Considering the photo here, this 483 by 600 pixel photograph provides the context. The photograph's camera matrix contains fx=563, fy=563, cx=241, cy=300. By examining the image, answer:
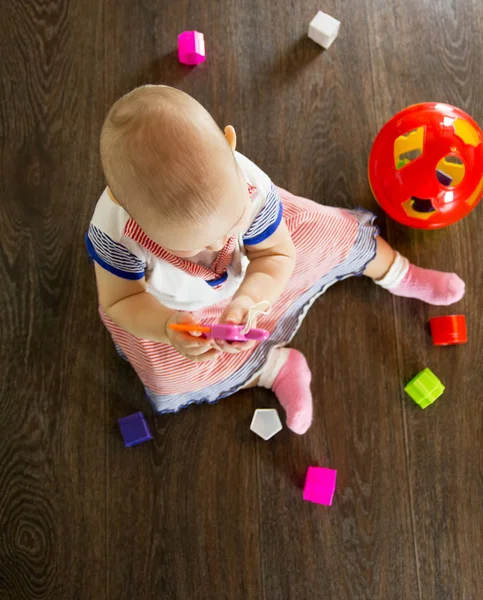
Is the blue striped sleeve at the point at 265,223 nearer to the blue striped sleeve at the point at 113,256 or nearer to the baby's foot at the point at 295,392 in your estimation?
the blue striped sleeve at the point at 113,256

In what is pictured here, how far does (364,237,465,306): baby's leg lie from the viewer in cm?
103

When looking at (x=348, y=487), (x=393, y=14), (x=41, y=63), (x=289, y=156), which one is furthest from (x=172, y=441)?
(x=393, y=14)

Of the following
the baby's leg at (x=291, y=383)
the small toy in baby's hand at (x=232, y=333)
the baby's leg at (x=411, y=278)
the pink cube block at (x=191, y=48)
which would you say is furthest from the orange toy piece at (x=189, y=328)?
the pink cube block at (x=191, y=48)

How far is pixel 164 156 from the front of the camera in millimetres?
488

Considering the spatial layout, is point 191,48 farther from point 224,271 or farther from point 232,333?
point 232,333

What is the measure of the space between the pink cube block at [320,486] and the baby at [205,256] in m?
0.09

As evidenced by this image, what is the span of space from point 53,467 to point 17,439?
0.09 m

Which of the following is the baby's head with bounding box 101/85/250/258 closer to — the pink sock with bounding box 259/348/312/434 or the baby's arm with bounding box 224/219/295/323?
the baby's arm with bounding box 224/219/295/323

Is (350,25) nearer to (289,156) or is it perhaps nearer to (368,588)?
(289,156)

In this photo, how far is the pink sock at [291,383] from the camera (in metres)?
1.00

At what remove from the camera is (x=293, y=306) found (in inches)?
39.2

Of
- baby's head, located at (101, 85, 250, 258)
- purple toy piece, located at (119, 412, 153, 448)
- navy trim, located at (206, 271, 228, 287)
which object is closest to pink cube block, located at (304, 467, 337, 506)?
purple toy piece, located at (119, 412, 153, 448)

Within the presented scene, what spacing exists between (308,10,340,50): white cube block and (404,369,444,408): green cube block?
0.69 metres

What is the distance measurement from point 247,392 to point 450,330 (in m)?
0.39
